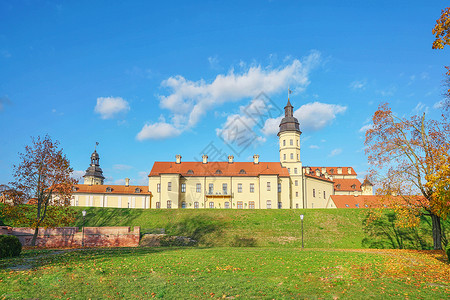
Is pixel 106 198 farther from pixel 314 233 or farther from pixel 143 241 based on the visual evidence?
pixel 314 233

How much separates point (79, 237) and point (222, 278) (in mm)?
20840

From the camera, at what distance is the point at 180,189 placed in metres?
60.4

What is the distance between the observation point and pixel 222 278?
1326cm

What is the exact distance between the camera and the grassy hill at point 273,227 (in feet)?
107

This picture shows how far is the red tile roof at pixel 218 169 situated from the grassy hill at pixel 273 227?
17.3m

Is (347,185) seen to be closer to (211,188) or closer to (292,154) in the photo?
(292,154)

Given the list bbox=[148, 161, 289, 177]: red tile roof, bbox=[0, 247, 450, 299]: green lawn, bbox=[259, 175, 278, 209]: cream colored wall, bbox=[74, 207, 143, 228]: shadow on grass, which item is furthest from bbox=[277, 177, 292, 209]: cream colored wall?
bbox=[0, 247, 450, 299]: green lawn

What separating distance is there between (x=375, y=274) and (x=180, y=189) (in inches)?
1919

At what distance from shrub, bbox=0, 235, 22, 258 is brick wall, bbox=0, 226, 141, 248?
431 inches

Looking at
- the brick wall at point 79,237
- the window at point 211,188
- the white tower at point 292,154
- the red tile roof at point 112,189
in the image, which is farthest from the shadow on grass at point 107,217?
the white tower at point 292,154

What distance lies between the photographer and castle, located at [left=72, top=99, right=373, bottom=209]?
59.8 meters

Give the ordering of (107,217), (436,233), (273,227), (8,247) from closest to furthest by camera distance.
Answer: (8,247), (436,233), (273,227), (107,217)

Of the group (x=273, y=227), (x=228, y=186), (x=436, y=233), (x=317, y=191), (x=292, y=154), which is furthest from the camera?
(x=317, y=191)

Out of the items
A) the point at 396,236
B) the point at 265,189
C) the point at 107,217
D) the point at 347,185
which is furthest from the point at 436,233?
the point at 347,185
